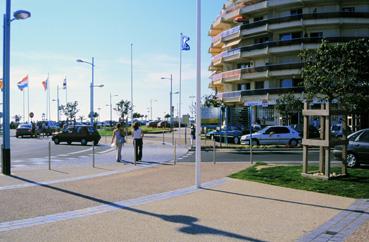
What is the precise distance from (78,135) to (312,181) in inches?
1074

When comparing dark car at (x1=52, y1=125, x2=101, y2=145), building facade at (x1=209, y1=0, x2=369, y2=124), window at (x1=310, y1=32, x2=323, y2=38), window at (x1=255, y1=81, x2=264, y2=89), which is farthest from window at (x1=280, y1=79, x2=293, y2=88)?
dark car at (x1=52, y1=125, x2=101, y2=145)

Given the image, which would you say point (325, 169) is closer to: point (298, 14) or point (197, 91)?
point (197, 91)

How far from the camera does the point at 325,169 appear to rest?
41.1ft

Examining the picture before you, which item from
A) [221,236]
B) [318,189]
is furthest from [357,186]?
[221,236]

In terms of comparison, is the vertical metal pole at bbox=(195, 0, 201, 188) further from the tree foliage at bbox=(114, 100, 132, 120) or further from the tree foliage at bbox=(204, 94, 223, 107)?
the tree foliage at bbox=(114, 100, 132, 120)

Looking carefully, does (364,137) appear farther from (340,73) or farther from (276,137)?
(276,137)

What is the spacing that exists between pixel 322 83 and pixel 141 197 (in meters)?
20.6

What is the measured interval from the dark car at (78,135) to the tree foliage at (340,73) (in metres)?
16.5

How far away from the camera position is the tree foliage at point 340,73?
1045 inches

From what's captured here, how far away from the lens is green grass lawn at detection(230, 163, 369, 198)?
411 inches

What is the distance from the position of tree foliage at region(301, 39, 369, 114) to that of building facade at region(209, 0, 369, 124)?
21.9 metres

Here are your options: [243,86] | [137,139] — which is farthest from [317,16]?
[137,139]

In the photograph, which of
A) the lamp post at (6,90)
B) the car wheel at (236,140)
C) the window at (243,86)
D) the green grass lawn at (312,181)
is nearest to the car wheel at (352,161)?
the green grass lawn at (312,181)

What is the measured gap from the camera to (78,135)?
3662 cm
